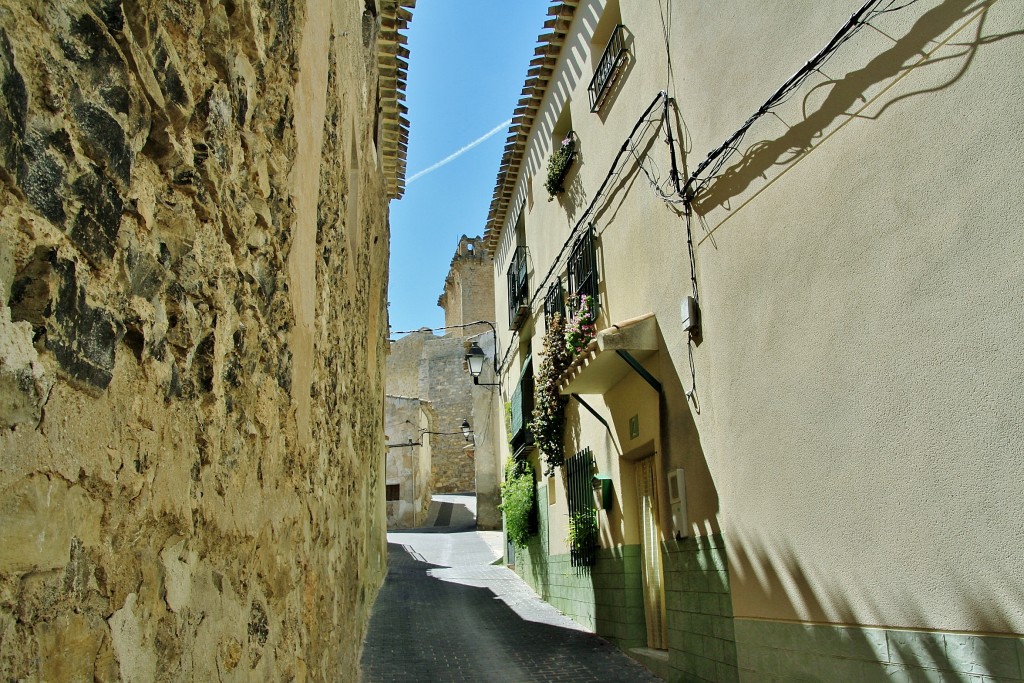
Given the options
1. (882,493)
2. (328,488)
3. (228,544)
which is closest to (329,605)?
(328,488)

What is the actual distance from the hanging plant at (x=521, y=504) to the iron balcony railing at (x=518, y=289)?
2.45 meters

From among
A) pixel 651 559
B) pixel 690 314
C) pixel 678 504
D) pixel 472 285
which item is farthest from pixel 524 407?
pixel 472 285

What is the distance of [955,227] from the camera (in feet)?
12.4

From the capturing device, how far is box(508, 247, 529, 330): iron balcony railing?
13620 millimetres

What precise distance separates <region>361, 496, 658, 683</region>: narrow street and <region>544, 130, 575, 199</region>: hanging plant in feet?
18.5

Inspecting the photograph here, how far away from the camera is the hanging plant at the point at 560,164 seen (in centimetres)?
1054

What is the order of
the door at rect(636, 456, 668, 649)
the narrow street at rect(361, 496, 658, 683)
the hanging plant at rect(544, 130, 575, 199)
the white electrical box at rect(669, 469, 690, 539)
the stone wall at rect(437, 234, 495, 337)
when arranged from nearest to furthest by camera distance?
1. the white electrical box at rect(669, 469, 690, 539)
2. the narrow street at rect(361, 496, 658, 683)
3. the door at rect(636, 456, 668, 649)
4. the hanging plant at rect(544, 130, 575, 199)
5. the stone wall at rect(437, 234, 495, 337)

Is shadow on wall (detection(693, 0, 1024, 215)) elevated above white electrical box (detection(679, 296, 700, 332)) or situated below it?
above

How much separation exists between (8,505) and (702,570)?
18.4ft

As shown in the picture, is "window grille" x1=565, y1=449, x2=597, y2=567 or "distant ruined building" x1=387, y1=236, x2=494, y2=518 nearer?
"window grille" x1=565, y1=449, x2=597, y2=567

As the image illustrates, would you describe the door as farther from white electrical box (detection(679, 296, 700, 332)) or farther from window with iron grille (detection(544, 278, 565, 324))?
window with iron grille (detection(544, 278, 565, 324))

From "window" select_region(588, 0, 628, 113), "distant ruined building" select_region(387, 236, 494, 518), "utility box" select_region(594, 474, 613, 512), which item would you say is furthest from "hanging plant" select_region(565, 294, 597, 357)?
"distant ruined building" select_region(387, 236, 494, 518)

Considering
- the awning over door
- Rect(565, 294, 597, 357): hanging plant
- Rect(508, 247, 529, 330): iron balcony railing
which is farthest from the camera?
Rect(508, 247, 529, 330): iron balcony railing

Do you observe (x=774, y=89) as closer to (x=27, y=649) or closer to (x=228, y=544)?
(x=228, y=544)
